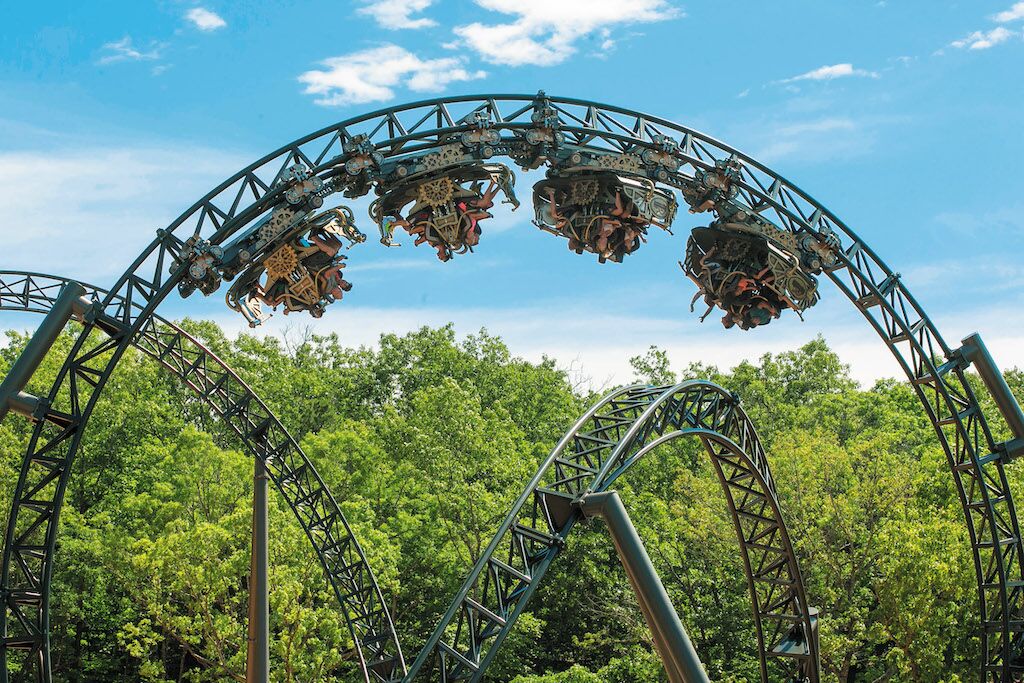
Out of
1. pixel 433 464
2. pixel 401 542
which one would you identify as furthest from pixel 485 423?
pixel 401 542

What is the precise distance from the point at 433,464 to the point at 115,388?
10699mm

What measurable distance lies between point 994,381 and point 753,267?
3373 mm

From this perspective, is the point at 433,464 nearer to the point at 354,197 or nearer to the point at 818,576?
the point at 818,576

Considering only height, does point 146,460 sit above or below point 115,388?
below

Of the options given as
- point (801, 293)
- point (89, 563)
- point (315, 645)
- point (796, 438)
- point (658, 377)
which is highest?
point (658, 377)

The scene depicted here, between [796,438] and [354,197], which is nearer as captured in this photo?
[354,197]

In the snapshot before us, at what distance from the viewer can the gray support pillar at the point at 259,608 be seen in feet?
52.2

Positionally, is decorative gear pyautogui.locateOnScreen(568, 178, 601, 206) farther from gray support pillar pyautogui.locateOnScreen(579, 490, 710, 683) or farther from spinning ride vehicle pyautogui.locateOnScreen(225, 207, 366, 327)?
gray support pillar pyautogui.locateOnScreen(579, 490, 710, 683)

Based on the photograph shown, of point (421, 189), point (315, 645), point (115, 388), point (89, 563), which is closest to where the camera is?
point (421, 189)

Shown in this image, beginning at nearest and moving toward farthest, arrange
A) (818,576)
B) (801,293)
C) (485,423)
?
(801,293)
(818,576)
(485,423)

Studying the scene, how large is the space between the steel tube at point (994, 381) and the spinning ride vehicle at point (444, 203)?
611 cm

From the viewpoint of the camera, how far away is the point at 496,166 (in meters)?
11.3

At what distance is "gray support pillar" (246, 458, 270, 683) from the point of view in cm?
1590

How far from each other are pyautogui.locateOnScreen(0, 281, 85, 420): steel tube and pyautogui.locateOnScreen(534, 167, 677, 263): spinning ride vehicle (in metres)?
4.95
